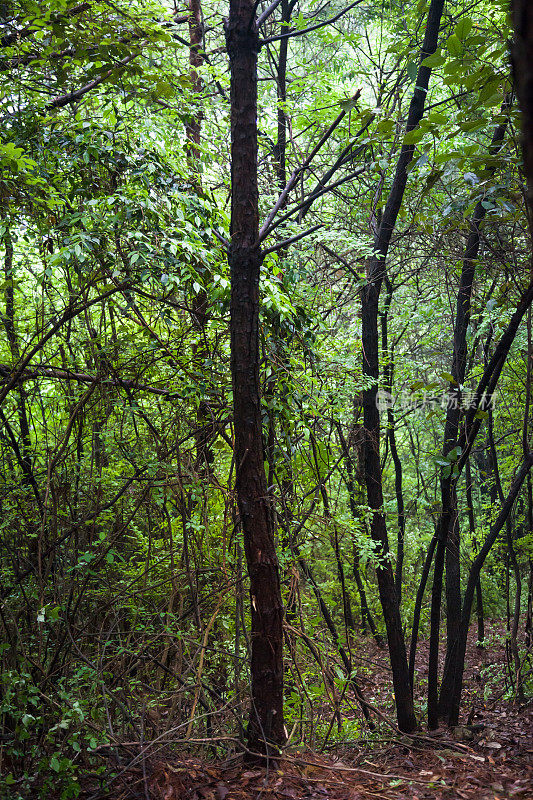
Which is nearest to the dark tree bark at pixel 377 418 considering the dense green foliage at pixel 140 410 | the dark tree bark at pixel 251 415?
the dense green foliage at pixel 140 410

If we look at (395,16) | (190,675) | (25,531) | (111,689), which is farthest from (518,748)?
(395,16)

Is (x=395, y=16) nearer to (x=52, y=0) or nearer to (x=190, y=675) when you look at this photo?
(x=52, y=0)

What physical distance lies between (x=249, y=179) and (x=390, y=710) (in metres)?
7.87

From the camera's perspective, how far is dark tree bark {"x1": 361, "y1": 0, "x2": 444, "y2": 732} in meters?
6.02

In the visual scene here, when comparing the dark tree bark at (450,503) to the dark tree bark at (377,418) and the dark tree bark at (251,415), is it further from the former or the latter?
the dark tree bark at (251,415)

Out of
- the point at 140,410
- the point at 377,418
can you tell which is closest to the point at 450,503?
the point at 377,418

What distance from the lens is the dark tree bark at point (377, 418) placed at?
6.02 meters

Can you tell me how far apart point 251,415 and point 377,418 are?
11.9ft

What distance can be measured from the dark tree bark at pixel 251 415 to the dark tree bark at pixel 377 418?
290 centimetres

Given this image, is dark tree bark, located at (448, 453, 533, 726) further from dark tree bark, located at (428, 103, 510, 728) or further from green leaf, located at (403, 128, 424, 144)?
green leaf, located at (403, 128, 424, 144)

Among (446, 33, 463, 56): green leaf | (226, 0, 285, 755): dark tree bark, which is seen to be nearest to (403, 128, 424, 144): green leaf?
(446, 33, 463, 56): green leaf

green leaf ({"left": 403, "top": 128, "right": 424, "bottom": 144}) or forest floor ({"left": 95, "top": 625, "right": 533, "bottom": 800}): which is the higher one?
green leaf ({"left": 403, "top": 128, "right": 424, "bottom": 144})

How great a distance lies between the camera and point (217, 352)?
4898 mm

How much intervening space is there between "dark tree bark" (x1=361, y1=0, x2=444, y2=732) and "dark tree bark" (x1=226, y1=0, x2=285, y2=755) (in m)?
2.90
